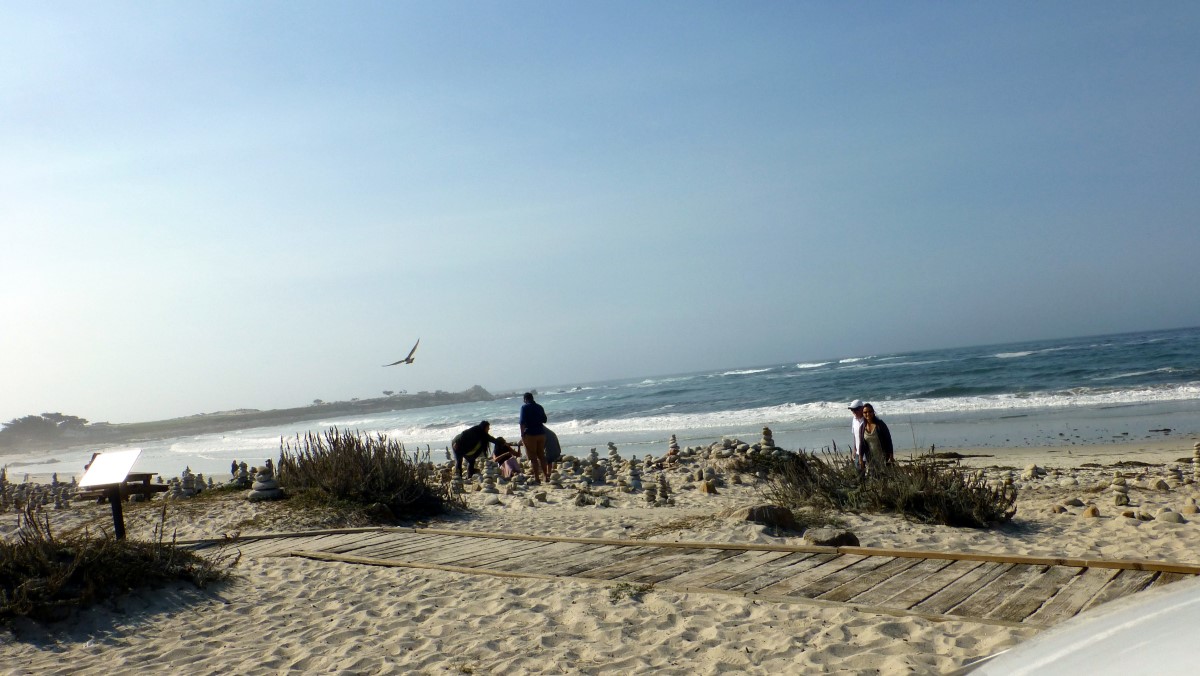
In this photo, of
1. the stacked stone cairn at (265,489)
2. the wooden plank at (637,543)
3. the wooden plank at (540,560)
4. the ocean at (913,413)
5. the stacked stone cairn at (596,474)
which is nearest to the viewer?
the wooden plank at (637,543)

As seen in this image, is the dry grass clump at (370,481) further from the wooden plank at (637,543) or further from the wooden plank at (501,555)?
the wooden plank at (501,555)

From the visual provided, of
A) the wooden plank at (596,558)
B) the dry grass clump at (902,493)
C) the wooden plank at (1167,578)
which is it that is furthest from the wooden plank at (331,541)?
the wooden plank at (1167,578)

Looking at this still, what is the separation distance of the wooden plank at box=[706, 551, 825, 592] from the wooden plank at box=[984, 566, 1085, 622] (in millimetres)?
1484

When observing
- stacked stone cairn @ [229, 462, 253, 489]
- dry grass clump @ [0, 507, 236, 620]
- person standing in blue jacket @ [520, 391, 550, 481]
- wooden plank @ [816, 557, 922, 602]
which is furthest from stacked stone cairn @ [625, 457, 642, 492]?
dry grass clump @ [0, 507, 236, 620]

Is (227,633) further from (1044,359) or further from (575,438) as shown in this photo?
(1044,359)

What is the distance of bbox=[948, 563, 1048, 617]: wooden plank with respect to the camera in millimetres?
4762

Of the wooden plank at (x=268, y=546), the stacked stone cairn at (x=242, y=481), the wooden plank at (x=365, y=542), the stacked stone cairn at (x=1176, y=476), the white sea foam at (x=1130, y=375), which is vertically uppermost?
the stacked stone cairn at (x=242, y=481)

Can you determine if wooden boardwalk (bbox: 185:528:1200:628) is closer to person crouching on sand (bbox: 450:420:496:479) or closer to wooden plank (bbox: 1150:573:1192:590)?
wooden plank (bbox: 1150:573:1192:590)

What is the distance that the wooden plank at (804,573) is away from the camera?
18.2ft

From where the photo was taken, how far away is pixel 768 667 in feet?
14.2

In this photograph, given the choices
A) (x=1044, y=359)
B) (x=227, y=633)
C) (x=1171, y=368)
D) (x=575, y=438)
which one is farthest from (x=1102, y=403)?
(x=227, y=633)

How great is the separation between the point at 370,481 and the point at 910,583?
24.2 ft

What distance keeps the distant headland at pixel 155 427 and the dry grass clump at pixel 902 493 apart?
48233 millimetres

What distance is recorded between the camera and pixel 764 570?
6.04 meters
